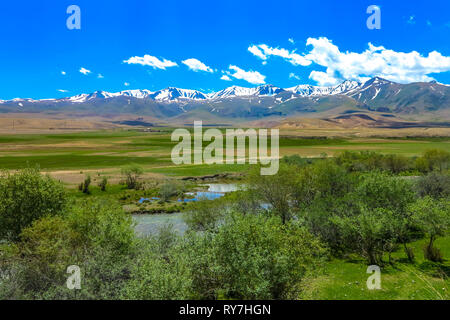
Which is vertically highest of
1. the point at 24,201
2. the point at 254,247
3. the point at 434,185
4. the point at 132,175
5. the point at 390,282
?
the point at 24,201

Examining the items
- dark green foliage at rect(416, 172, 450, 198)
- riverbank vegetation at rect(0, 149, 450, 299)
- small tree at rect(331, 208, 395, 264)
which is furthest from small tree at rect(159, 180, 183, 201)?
dark green foliage at rect(416, 172, 450, 198)

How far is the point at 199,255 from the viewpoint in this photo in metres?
22.9

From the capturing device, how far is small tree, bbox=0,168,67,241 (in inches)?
1262

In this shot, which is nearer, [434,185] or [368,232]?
[368,232]

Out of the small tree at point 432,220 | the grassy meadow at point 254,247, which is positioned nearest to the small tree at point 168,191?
the grassy meadow at point 254,247

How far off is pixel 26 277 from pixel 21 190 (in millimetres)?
15384

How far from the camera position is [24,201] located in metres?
33.1

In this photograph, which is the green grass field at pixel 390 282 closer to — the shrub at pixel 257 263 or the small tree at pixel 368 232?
the small tree at pixel 368 232

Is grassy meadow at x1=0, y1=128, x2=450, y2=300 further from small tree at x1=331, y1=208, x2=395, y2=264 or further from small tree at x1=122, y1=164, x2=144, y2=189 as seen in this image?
small tree at x1=122, y1=164, x2=144, y2=189

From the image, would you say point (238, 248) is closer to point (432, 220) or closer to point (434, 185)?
point (432, 220)

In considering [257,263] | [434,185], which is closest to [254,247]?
[257,263]

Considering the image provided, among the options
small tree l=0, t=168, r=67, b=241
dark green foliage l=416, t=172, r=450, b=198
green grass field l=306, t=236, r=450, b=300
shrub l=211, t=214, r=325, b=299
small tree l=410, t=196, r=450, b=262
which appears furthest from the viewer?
dark green foliage l=416, t=172, r=450, b=198

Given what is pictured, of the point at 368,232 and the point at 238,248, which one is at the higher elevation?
the point at 238,248

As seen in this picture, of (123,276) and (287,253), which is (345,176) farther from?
(123,276)
